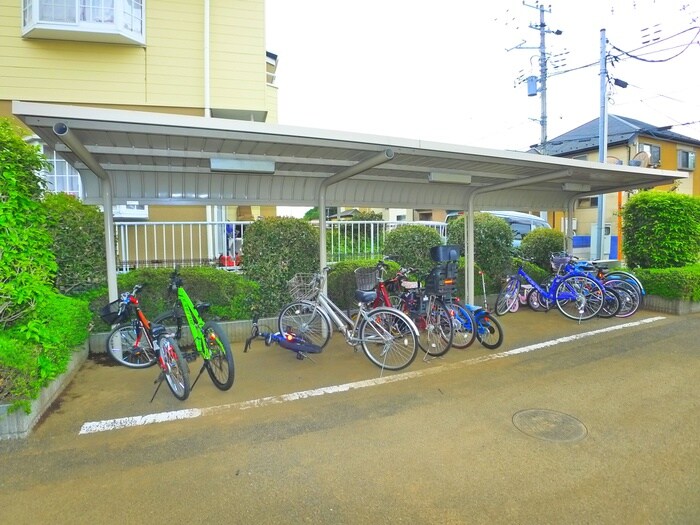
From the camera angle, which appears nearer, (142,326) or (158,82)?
(142,326)

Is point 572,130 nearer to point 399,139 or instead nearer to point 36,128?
point 399,139

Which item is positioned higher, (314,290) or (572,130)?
(572,130)

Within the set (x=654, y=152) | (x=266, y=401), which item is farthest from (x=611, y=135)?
(x=266, y=401)

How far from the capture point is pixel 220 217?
1021 cm

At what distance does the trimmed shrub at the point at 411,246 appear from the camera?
7.50m

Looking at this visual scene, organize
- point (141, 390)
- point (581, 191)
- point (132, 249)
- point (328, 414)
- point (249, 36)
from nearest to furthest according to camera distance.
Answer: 1. point (328, 414)
2. point (141, 390)
3. point (132, 249)
4. point (581, 191)
5. point (249, 36)

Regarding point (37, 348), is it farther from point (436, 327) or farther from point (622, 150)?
point (622, 150)

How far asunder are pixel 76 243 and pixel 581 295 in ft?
23.0

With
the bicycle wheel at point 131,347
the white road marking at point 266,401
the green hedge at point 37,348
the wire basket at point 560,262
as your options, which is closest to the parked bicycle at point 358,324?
the white road marking at point 266,401

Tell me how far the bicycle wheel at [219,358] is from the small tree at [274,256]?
73.3 inches

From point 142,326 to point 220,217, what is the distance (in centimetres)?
623

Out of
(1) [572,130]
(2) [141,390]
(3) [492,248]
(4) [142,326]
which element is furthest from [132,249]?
(1) [572,130]

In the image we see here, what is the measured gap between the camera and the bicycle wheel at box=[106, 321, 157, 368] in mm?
4430

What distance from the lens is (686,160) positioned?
2247 centimetres
